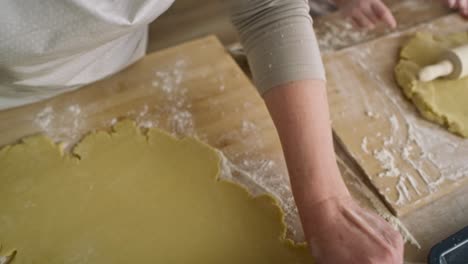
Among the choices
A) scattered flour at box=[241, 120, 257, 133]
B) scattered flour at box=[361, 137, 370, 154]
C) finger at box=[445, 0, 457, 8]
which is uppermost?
finger at box=[445, 0, 457, 8]

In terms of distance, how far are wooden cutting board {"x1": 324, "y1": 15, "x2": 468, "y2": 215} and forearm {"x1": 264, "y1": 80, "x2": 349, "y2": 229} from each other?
0.17 metres

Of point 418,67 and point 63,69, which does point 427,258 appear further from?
point 63,69

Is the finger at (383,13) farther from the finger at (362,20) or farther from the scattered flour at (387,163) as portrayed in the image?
the scattered flour at (387,163)

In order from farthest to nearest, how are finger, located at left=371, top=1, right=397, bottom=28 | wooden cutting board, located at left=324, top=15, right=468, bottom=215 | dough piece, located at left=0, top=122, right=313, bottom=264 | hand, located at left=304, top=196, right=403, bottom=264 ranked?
finger, located at left=371, top=1, right=397, bottom=28
wooden cutting board, located at left=324, top=15, right=468, bottom=215
dough piece, located at left=0, top=122, right=313, bottom=264
hand, located at left=304, top=196, right=403, bottom=264

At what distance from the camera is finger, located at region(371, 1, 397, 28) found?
3.52 feet

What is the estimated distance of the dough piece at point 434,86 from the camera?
921mm

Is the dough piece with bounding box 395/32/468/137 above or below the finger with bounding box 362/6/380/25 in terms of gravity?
below

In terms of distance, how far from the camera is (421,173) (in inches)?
32.5

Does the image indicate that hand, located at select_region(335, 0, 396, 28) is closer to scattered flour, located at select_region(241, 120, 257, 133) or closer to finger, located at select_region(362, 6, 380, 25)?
finger, located at select_region(362, 6, 380, 25)

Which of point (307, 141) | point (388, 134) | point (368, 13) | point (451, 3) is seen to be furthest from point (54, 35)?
point (451, 3)

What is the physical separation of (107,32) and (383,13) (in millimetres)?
682

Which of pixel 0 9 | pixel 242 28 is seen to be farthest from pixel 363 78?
pixel 0 9

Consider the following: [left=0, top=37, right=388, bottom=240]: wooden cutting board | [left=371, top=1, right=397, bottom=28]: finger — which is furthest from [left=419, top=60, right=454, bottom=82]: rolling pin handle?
[left=0, top=37, right=388, bottom=240]: wooden cutting board

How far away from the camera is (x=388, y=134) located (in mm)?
885
